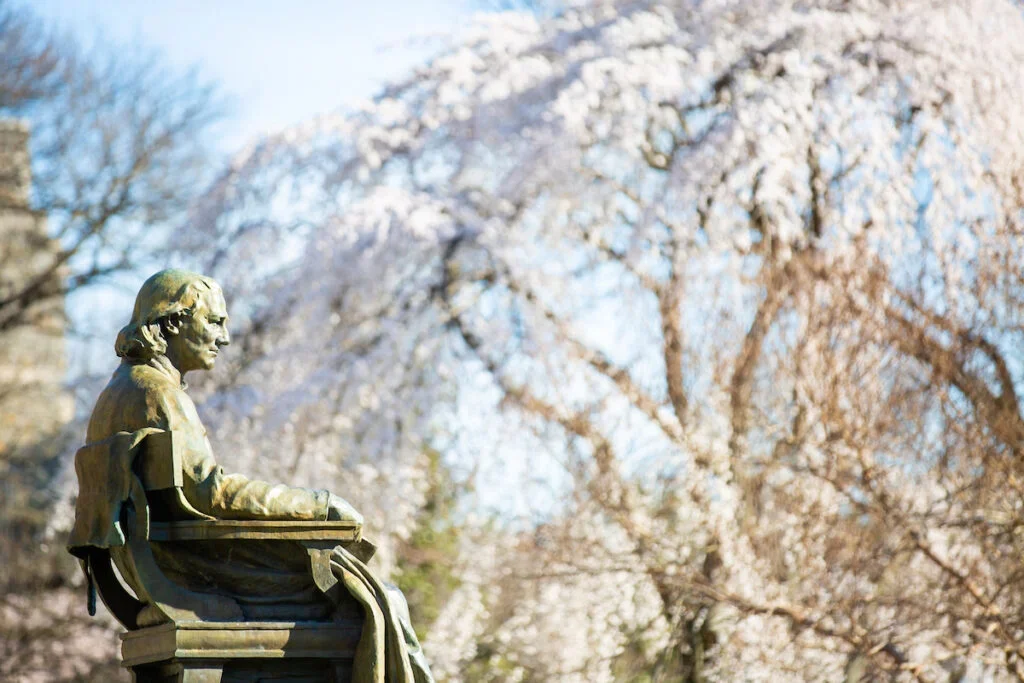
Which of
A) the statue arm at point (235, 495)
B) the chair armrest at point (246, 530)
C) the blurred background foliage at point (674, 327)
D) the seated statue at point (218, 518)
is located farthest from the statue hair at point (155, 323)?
the blurred background foliage at point (674, 327)

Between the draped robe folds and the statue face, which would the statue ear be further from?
the draped robe folds

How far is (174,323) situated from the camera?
14.9ft

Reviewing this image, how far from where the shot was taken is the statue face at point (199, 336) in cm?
455

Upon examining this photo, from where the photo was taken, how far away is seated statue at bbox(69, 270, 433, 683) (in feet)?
13.8

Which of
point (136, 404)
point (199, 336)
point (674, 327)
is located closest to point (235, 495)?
point (136, 404)

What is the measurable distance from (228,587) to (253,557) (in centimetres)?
11

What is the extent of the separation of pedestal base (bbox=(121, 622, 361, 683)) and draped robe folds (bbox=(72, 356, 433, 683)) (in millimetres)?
64

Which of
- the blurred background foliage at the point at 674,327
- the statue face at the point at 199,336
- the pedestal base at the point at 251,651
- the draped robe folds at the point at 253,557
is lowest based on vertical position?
the blurred background foliage at the point at 674,327

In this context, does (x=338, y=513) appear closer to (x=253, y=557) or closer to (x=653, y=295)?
(x=253, y=557)

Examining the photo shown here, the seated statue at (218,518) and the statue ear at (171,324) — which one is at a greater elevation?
the statue ear at (171,324)

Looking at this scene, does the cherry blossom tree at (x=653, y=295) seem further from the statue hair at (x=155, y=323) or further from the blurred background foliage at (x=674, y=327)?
the statue hair at (x=155, y=323)

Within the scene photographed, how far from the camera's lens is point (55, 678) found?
15406mm

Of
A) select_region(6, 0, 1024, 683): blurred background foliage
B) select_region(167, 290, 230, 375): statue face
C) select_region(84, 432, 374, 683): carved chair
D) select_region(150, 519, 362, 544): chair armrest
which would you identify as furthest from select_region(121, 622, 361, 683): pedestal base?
select_region(6, 0, 1024, 683): blurred background foliage

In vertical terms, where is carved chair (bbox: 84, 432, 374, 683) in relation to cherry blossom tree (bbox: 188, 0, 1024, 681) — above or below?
above
